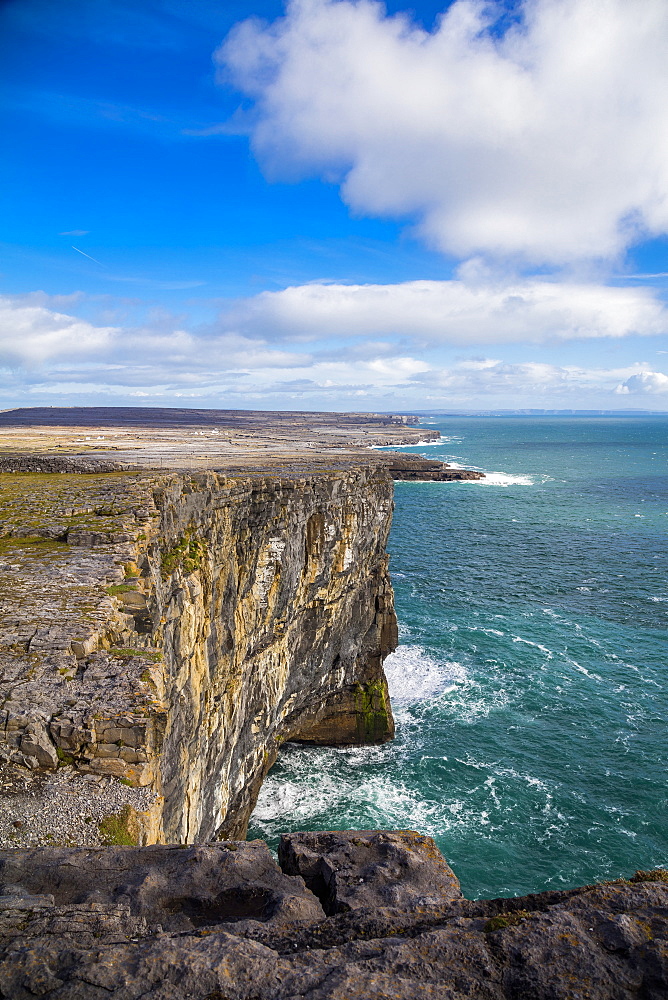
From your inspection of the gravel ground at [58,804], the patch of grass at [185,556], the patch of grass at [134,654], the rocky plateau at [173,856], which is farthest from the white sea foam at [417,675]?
the gravel ground at [58,804]

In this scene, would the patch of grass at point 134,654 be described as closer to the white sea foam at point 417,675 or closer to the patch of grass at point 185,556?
the patch of grass at point 185,556

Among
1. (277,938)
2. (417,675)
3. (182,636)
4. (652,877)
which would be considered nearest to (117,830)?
(277,938)

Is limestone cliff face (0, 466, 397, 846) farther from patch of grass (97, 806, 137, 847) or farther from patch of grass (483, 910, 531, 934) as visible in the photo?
patch of grass (483, 910, 531, 934)

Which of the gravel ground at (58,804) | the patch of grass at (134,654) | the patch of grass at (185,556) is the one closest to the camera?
the gravel ground at (58,804)

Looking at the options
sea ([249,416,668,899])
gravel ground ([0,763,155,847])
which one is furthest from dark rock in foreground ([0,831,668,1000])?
sea ([249,416,668,899])

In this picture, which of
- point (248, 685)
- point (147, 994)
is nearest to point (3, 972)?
point (147, 994)

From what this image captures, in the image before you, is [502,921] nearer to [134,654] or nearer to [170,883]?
[170,883]

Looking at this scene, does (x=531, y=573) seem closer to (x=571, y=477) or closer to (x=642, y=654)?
(x=642, y=654)
